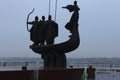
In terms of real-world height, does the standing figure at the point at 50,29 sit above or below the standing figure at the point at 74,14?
below

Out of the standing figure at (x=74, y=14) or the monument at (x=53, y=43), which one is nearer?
A: the monument at (x=53, y=43)

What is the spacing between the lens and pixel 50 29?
19.3 meters

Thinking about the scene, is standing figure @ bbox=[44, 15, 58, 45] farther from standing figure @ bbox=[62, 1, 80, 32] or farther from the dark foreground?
the dark foreground

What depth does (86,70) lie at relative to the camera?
1817cm

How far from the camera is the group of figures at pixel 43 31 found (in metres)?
19.4

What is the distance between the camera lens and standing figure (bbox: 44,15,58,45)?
1931cm

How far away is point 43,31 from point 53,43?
2.34ft

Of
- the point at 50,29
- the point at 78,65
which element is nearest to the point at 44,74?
the point at 50,29

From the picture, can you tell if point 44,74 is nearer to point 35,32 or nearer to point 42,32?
point 42,32

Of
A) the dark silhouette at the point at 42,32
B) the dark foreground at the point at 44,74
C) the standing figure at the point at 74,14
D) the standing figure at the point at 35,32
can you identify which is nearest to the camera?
the dark foreground at the point at 44,74

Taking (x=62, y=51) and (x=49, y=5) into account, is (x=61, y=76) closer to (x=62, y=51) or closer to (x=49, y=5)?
(x=62, y=51)

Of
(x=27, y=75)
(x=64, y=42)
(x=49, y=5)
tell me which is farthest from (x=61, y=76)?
(x=49, y=5)

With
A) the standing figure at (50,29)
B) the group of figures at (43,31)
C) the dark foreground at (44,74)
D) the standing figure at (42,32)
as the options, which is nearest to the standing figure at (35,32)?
the group of figures at (43,31)

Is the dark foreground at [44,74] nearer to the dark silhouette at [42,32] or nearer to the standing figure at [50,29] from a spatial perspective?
the standing figure at [50,29]
